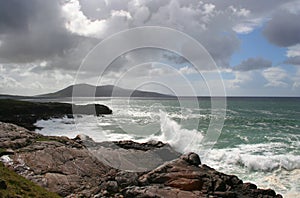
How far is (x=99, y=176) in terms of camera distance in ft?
50.6

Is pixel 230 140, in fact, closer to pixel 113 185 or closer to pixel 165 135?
pixel 165 135

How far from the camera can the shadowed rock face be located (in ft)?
43.3

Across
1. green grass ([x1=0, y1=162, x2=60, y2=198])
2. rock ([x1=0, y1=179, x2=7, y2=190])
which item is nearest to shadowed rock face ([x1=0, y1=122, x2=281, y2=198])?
green grass ([x1=0, y1=162, x2=60, y2=198])

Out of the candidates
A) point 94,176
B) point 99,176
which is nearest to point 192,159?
point 99,176

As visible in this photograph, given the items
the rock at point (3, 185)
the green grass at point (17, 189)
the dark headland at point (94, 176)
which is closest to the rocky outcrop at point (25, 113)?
the dark headland at point (94, 176)

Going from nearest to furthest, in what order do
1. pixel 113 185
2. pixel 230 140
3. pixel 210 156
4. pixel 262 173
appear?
pixel 113 185, pixel 262 173, pixel 210 156, pixel 230 140

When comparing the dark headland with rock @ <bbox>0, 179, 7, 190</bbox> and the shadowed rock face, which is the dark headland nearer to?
the shadowed rock face

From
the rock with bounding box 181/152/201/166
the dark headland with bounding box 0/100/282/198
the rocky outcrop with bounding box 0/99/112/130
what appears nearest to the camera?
the dark headland with bounding box 0/100/282/198

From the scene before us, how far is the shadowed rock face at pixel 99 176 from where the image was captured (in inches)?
520

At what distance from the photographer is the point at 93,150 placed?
18.8m

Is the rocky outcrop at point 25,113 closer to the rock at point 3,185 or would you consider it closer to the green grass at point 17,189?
the green grass at point 17,189

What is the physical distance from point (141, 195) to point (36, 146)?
7.27 metres

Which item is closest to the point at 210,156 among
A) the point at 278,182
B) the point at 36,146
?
the point at 278,182

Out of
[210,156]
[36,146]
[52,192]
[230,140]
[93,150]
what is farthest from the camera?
[230,140]
